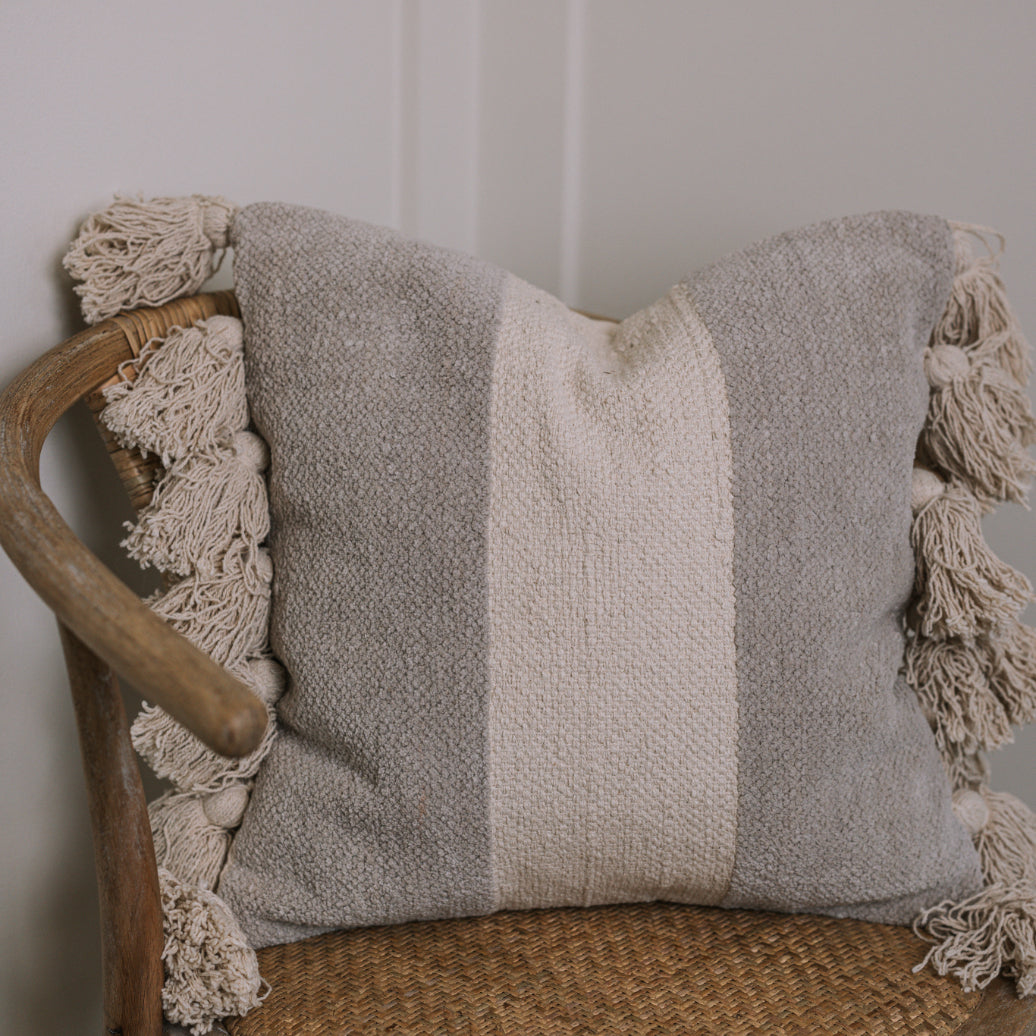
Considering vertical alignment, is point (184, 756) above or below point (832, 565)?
below

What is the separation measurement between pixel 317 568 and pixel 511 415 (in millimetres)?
158

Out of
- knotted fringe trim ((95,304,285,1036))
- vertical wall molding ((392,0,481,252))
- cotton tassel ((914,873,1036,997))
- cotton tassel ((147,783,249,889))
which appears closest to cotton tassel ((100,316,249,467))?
knotted fringe trim ((95,304,285,1036))

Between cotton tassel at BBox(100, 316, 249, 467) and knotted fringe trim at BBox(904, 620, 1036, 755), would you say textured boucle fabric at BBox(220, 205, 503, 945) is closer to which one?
cotton tassel at BBox(100, 316, 249, 467)

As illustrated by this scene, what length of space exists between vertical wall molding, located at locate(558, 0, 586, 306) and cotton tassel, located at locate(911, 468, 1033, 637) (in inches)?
19.9

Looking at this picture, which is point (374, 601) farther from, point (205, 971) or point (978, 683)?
point (978, 683)

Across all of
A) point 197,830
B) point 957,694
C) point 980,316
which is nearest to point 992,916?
point 957,694

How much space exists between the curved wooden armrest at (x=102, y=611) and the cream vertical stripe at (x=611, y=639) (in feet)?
0.75

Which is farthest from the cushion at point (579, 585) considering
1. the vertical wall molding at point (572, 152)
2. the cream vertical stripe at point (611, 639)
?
the vertical wall molding at point (572, 152)

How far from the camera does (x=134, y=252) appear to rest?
66 centimetres

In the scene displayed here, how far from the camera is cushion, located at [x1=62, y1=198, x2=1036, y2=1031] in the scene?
61cm

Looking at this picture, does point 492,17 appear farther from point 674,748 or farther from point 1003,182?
point 674,748

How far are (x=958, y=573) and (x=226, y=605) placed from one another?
1.58 feet

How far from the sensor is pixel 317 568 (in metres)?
0.64

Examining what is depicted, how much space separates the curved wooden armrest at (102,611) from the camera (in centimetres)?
40
